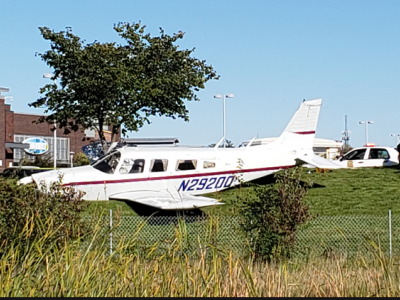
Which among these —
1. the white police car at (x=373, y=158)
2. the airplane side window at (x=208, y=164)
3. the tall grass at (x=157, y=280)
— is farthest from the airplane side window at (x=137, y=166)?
the white police car at (x=373, y=158)

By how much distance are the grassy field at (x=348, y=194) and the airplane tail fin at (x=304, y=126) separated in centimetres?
164

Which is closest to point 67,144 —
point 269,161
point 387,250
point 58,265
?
point 269,161

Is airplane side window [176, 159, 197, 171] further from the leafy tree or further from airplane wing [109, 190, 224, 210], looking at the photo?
the leafy tree

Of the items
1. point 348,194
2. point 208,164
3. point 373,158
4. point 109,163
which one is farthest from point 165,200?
point 373,158

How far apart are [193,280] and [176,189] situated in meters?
13.6

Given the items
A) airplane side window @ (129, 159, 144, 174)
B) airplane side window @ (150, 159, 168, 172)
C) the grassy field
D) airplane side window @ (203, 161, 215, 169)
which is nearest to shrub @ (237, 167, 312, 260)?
the grassy field

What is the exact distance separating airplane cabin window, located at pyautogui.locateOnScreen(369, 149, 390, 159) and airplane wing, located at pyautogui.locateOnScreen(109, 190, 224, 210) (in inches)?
534

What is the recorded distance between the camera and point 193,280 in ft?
23.8

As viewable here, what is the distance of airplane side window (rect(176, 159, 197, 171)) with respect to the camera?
69.4 ft

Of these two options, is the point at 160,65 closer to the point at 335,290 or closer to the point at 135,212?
the point at 135,212

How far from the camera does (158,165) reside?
821 inches

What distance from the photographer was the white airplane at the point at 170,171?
19828mm

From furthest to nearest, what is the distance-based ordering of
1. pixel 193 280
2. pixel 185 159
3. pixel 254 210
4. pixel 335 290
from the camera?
1. pixel 185 159
2. pixel 254 210
3. pixel 335 290
4. pixel 193 280

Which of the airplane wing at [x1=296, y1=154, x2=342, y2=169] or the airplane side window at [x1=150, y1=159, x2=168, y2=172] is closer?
the airplane side window at [x1=150, y1=159, x2=168, y2=172]
